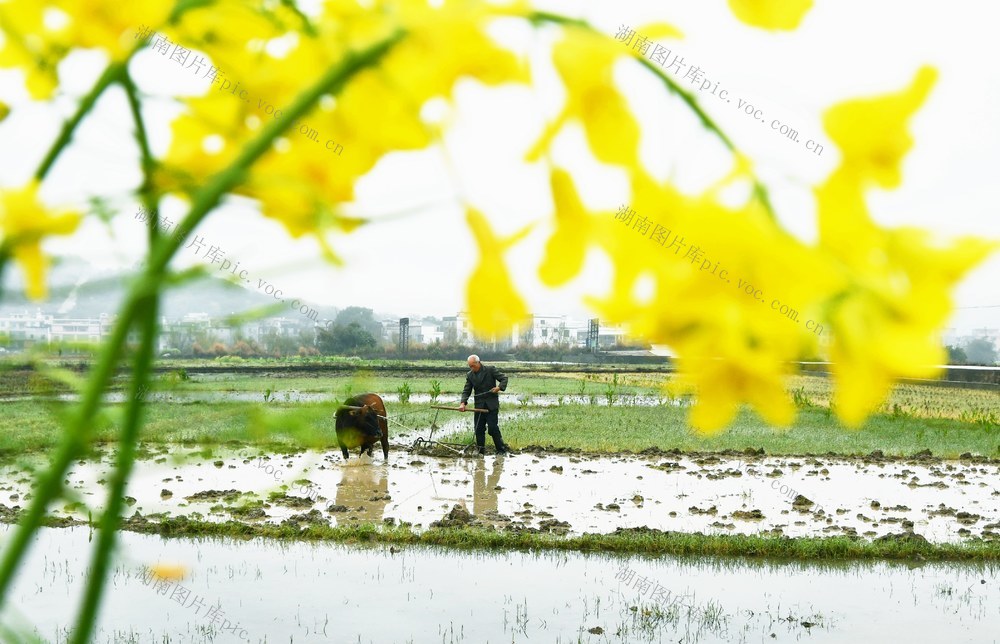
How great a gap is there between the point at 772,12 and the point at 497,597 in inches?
230

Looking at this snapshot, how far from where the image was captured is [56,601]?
5.76 metres

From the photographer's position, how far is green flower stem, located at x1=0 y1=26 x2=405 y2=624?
0.28m

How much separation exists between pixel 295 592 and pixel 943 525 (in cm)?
557

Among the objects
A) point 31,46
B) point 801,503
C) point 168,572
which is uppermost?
point 31,46

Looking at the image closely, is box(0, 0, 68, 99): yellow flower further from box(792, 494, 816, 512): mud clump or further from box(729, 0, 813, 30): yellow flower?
box(792, 494, 816, 512): mud clump

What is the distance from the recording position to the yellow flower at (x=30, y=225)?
1.17 ft

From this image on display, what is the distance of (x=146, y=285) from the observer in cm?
29

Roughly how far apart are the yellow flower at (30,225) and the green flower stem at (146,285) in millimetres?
50

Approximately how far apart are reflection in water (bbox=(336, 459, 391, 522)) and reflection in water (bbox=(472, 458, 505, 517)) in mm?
850

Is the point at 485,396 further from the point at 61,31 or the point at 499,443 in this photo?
the point at 61,31

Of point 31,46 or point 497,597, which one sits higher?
point 31,46

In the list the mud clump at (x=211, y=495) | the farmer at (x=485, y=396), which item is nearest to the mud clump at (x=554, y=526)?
the mud clump at (x=211, y=495)

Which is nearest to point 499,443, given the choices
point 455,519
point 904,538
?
point 455,519

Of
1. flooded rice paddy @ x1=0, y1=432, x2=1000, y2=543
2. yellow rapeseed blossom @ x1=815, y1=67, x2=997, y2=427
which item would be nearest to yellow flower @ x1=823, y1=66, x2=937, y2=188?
yellow rapeseed blossom @ x1=815, y1=67, x2=997, y2=427
